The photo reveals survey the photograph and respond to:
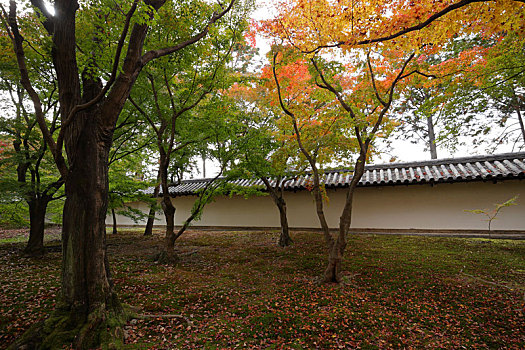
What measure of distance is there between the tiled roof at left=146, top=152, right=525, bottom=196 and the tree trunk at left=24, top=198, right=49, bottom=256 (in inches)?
277

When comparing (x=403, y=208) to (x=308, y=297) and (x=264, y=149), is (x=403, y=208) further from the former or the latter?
(x=308, y=297)

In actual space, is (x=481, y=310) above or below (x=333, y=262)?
below

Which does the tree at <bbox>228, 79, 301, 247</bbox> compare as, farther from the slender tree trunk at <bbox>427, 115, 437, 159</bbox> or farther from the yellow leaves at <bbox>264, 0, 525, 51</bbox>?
the slender tree trunk at <bbox>427, 115, 437, 159</bbox>

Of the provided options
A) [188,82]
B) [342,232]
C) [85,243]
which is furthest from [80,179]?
[342,232]

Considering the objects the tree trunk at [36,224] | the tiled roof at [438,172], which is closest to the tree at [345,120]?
the tiled roof at [438,172]

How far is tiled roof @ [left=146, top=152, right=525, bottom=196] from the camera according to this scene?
952 cm

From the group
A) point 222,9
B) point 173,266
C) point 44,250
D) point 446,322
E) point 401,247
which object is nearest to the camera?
point 446,322

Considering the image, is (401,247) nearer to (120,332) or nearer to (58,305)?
(120,332)

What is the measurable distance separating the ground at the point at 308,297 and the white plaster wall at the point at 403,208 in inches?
82.3

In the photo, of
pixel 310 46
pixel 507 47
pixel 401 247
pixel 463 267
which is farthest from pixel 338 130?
pixel 401 247

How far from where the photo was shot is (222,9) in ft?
17.0

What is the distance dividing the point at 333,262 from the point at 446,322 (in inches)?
83.4

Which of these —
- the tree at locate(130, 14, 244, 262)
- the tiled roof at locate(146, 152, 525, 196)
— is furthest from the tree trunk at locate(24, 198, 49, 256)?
the tiled roof at locate(146, 152, 525, 196)

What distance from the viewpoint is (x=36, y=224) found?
741cm
